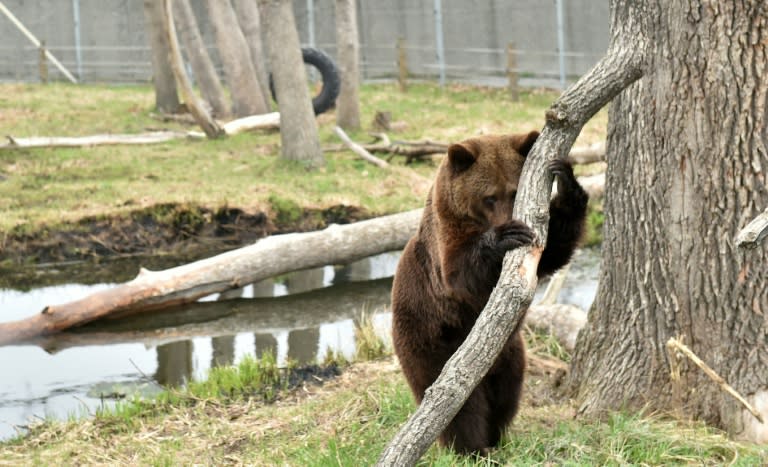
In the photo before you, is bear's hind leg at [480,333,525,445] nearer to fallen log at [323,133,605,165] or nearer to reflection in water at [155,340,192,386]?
reflection in water at [155,340,192,386]

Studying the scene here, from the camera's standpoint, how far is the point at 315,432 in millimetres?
6242

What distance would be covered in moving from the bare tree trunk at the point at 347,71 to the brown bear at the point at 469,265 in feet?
46.6

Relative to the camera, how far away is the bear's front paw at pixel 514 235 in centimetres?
434

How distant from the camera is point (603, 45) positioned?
2308 centimetres

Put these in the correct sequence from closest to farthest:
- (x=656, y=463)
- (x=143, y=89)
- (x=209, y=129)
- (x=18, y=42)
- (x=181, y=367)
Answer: (x=656, y=463) → (x=181, y=367) → (x=209, y=129) → (x=143, y=89) → (x=18, y=42)

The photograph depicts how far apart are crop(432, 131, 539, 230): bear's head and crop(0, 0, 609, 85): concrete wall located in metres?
18.5

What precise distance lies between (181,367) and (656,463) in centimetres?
591

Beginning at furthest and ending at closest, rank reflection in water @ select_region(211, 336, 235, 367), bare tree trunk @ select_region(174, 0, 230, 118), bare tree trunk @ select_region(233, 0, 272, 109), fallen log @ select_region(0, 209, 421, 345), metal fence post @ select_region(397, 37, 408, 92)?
metal fence post @ select_region(397, 37, 408, 92) → bare tree trunk @ select_region(233, 0, 272, 109) → bare tree trunk @ select_region(174, 0, 230, 118) → fallen log @ select_region(0, 209, 421, 345) → reflection in water @ select_region(211, 336, 235, 367)

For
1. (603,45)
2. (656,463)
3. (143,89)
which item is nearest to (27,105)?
(143,89)

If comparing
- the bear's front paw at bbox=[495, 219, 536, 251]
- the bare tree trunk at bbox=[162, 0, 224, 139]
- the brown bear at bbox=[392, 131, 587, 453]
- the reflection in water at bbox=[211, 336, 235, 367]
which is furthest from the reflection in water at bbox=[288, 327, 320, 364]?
the bare tree trunk at bbox=[162, 0, 224, 139]

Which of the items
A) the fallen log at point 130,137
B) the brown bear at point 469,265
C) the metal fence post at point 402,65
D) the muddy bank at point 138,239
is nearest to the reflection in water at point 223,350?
the muddy bank at point 138,239

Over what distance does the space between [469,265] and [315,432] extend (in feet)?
6.40

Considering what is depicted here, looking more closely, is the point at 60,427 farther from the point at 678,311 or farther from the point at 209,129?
the point at 209,129

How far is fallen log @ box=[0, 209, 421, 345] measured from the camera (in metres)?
10.4
